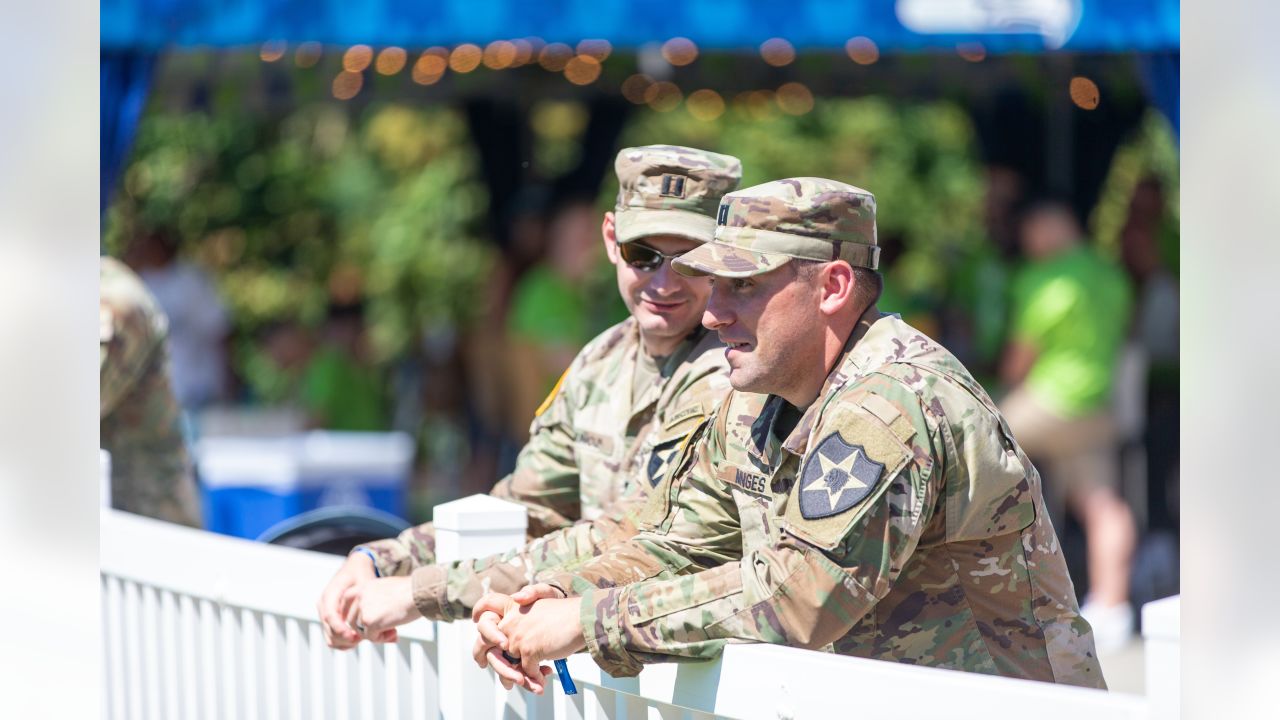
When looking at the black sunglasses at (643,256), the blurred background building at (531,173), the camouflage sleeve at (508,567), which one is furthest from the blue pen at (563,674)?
the blurred background building at (531,173)

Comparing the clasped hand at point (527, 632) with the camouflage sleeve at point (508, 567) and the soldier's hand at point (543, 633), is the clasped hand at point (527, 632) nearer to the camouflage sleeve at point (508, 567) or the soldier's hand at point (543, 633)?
the soldier's hand at point (543, 633)

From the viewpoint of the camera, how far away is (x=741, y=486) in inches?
104

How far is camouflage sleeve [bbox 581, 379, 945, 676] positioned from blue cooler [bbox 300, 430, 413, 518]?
20.0 ft

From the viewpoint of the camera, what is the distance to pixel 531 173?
11.1m

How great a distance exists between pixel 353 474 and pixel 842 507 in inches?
283

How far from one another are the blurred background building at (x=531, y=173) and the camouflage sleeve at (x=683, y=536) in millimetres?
3959

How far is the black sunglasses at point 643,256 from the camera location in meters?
3.21

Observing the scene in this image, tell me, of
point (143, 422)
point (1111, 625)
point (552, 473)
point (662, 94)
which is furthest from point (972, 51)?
point (552, 473)

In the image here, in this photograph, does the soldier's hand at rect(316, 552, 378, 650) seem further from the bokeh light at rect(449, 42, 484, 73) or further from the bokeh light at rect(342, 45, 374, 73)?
the bokeh light at rect(449, 42, 484, 73)

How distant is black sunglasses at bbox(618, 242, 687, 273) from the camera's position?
10.5ft

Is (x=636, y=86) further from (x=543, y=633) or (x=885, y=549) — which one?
(x=885, y=549)
